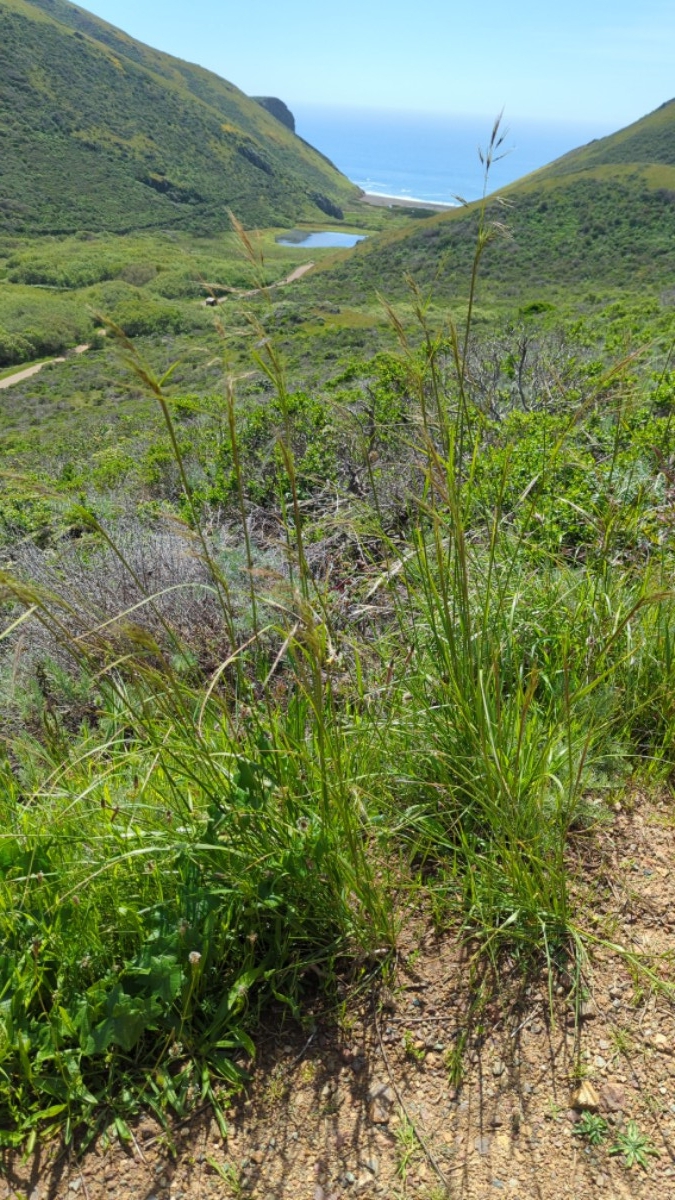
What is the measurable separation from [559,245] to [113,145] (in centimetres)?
8477

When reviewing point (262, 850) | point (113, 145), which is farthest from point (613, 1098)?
point (113, 145)

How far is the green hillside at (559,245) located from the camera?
38.5 meters

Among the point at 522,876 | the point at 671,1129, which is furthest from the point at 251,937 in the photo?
the point at 671,1129

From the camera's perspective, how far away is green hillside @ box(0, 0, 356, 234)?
88750 mm

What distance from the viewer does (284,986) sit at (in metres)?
1.50

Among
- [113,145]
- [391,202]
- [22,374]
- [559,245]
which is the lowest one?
[22,374]

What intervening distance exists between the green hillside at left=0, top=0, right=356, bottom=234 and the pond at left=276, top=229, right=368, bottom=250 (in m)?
7.21

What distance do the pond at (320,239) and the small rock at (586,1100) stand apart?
9507 centimetres

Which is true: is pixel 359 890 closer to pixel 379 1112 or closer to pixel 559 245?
pixel 379 1112

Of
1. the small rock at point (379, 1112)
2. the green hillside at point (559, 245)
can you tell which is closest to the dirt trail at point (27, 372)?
the green hillside at point (559, 245)

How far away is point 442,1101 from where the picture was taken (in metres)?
1.28

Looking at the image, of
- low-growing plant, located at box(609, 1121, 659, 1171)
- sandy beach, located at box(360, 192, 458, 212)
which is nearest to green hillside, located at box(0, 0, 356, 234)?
sandy beach, located at box(360, 192, 458, 212)

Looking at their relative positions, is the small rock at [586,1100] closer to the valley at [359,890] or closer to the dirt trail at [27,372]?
the valley at [359,890]

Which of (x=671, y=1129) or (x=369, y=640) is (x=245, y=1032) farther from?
(x=369, y=640)
